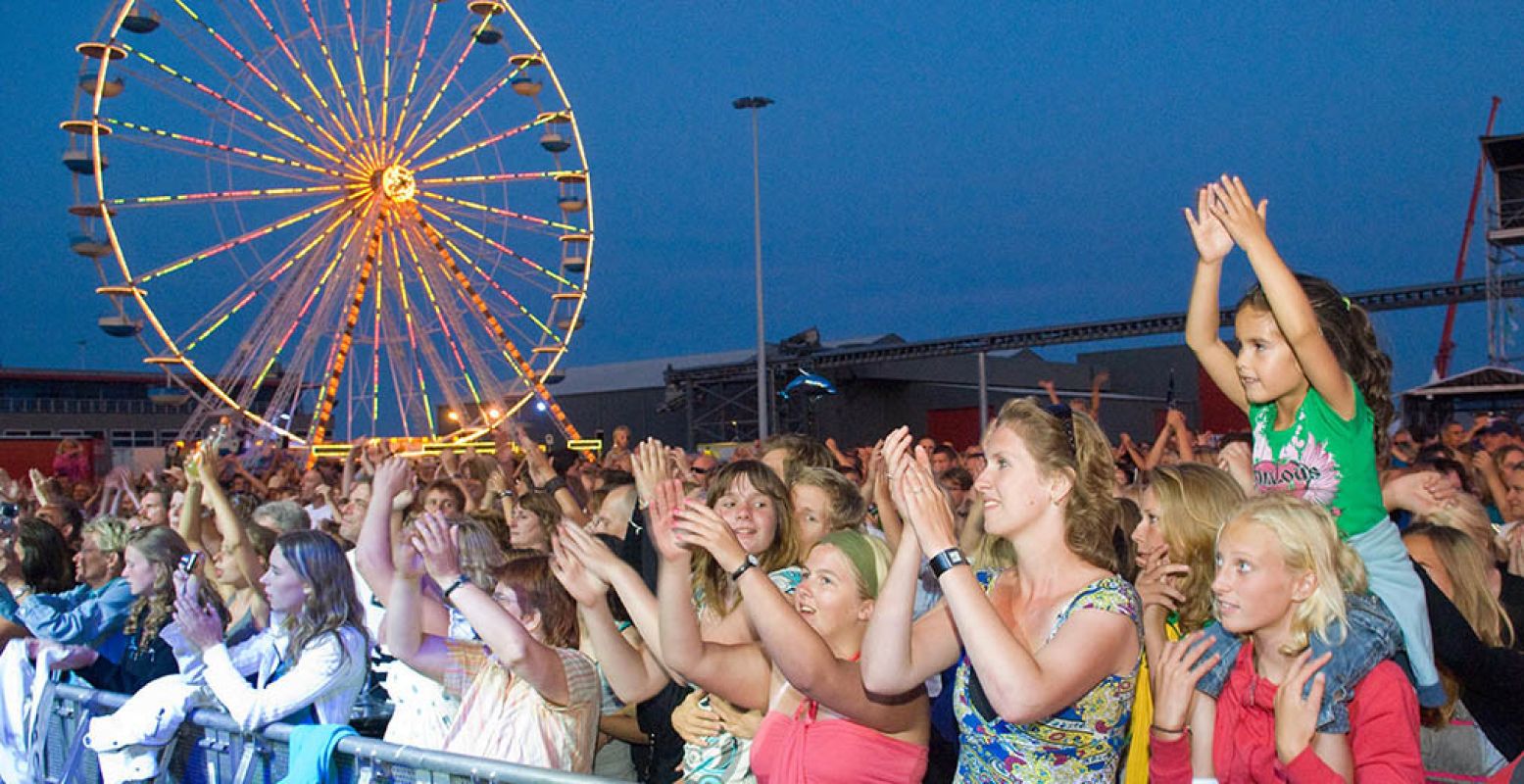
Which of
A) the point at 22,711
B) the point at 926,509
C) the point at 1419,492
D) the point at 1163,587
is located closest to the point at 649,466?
the point at 926,509

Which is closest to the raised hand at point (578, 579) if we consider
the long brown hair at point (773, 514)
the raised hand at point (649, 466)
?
the raised hand at point (649, 466)

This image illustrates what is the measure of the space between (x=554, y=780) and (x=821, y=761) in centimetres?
73

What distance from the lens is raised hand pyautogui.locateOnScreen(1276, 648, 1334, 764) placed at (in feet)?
10.2

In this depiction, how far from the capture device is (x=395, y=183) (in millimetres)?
23750

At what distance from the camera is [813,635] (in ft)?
11.4

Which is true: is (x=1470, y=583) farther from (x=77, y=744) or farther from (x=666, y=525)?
(x=77, y=744)

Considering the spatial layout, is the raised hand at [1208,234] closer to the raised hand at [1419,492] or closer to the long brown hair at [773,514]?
the raised hand at [1419,492]

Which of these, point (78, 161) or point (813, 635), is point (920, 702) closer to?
point (813, 635)

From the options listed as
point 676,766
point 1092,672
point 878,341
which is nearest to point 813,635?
point 1092,672

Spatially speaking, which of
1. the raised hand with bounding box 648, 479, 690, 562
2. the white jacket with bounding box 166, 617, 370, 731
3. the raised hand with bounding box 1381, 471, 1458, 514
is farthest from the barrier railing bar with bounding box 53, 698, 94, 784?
the raised hand with bounding box 1381, 471, 1458, 514

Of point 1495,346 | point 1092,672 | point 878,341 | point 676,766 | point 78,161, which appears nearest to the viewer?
point 1092,672

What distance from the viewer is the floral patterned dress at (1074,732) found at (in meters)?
3.22

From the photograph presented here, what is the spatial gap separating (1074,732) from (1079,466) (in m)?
0.64

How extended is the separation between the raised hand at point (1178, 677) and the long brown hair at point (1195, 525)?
44 cm
